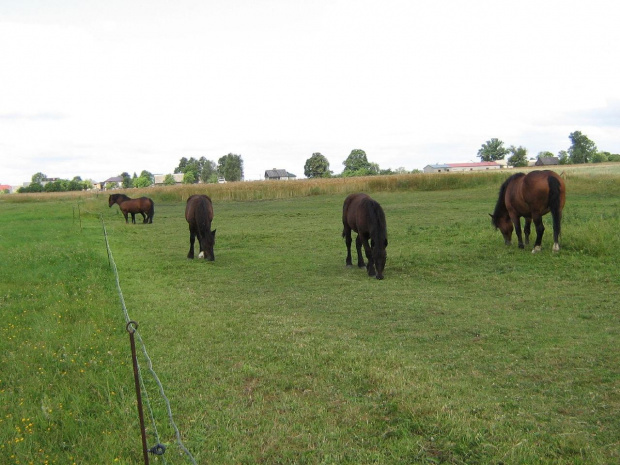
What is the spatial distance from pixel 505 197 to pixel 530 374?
862 cm

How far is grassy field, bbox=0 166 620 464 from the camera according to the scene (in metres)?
3.89

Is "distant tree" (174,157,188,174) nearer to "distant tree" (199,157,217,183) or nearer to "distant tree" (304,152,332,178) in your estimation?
"distant tree" (199,157,217,183)

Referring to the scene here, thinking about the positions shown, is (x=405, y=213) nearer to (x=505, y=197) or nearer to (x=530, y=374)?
(x=505, y=197)

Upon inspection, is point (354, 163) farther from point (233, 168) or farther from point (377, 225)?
point (377, 225)

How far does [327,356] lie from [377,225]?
492cm

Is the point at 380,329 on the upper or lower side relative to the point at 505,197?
lower

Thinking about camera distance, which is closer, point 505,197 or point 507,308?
point 507,308

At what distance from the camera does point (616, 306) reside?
7.49 meters

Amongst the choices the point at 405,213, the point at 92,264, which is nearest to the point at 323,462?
the point at 92,264

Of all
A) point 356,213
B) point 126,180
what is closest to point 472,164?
point 126,180

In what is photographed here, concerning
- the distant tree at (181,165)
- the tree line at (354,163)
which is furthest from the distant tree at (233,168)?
the distant tree at (181,165)

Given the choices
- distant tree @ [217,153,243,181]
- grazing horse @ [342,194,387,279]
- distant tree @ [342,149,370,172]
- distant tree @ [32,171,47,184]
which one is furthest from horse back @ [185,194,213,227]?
distant tree @ [32,171,47,184]

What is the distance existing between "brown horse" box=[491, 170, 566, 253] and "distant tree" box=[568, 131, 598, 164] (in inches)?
3256

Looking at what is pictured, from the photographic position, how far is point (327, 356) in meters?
5.65
